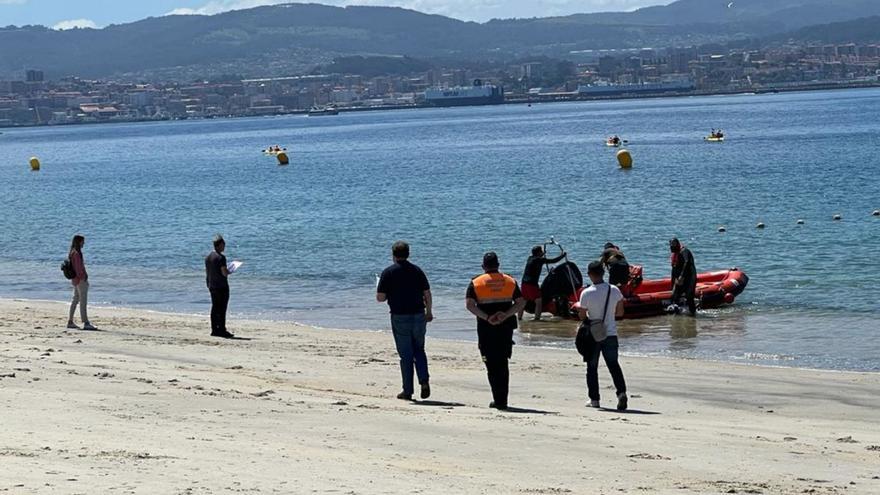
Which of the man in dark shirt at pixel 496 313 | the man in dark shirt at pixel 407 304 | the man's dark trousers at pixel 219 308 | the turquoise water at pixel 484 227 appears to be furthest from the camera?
the turquoise water at pixel 484 227

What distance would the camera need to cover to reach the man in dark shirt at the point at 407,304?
1259 centimetres

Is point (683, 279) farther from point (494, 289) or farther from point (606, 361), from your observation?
point (494, 289)

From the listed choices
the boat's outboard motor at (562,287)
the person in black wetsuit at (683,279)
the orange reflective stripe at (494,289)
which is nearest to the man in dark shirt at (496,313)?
the orange reflective stripe at (494,289)

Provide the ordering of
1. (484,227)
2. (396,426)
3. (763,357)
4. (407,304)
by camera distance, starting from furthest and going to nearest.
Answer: (484,227) → (763,357) → (407,304) → (396,426)

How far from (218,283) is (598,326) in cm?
729

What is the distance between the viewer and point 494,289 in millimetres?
12375

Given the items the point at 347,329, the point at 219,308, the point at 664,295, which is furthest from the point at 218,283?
the point at 664,295

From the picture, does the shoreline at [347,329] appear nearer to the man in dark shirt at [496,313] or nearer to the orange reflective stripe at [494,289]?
the man in dark shirt at [496,313]

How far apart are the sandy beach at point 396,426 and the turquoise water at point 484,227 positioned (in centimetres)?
341

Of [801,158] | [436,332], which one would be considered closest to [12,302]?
[436,332]

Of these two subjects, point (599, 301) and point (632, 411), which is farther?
point (632, 411)

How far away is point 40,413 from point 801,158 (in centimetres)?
6465

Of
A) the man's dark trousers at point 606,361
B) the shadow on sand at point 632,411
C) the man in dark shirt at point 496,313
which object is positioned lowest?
the shadow on sand at point 632,411

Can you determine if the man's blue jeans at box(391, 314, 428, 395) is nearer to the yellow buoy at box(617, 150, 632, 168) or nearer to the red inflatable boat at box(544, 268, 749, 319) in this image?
the red inflatable boat at box(544, 268, 749, 319)
